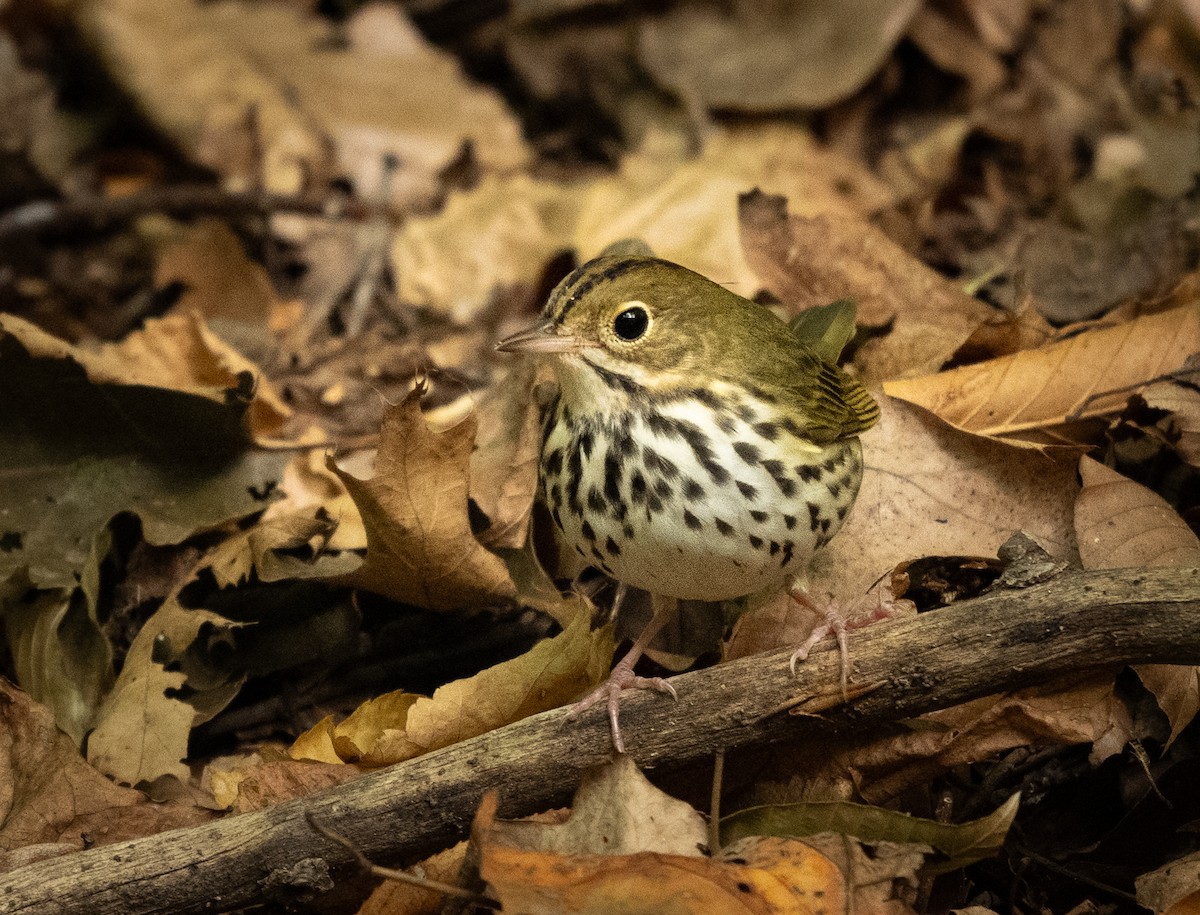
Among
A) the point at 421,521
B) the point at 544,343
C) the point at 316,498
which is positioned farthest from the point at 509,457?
the point at 544,343

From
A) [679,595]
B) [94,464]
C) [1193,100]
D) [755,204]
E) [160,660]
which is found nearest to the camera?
[679,595]

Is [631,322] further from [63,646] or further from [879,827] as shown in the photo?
[63,646]

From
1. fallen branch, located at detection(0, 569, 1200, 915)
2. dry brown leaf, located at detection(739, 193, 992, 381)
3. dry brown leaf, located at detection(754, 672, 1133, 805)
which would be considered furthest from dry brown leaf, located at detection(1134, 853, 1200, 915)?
dry brown leaf, located at detection(739, 193, 992, 381)

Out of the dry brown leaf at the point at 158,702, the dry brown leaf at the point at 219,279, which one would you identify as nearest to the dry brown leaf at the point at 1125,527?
the dry brown leaf at the point at 158,702

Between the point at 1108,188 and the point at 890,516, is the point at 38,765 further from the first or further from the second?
the point at 1108,188

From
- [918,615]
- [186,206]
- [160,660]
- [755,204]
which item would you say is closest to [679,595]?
[918,615]

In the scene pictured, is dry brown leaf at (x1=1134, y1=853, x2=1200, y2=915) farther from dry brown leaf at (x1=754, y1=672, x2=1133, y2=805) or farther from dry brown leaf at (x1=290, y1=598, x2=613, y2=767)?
dry brown leaf at (x1=290, y1=598, x2=613, y2=767)
